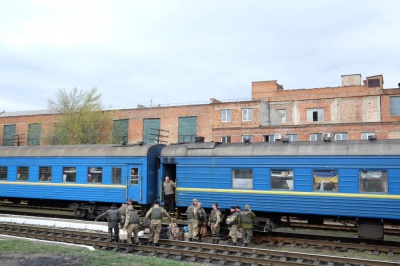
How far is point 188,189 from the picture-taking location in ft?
53.0

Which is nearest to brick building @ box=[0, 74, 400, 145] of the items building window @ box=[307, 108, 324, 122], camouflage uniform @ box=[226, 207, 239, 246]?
building window @ box=[307, 108, 324, 122]

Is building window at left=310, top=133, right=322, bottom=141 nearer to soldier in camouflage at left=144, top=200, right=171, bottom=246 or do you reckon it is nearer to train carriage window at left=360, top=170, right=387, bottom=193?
train carriage window at left=360, top=170, right=387, bottom=193

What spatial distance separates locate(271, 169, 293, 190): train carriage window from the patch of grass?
5.30 meters

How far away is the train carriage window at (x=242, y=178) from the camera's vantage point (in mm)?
15047

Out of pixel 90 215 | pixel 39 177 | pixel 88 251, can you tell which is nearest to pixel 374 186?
pixel 88 251

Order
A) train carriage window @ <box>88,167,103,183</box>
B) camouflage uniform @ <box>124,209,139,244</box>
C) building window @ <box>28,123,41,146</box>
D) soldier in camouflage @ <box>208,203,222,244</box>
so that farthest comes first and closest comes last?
building window @ <box>28,123,41,146</box>
train carriage window @ <box>88,167,103,183</box>
soldier in camouflage @ <box>208,203,222,244</box>
camouflage uniform @ <box>124,209,139,244</box>

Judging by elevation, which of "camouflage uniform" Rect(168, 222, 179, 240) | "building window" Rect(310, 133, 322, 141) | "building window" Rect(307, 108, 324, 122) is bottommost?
"camouflage uniform" Rect(168, 222, 179, 240)

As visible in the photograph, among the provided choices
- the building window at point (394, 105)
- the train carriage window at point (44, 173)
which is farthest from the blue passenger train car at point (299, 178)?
the building window at point (394, 105)

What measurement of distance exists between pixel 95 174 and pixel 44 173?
3248mm

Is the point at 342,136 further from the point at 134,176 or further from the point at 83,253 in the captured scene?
the point at 83,253

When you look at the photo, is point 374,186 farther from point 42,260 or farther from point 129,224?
point 42,260

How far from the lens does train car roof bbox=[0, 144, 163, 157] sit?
17.6 m

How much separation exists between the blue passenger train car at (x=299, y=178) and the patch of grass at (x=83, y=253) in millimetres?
4878

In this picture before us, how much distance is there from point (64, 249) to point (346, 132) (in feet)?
95.7
